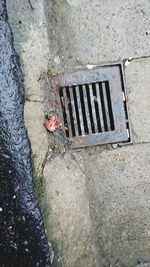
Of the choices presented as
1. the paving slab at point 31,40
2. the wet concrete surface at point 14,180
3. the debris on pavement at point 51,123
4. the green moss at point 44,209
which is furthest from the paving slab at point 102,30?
the green moss at point 44,209

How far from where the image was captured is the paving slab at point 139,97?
9.44ft

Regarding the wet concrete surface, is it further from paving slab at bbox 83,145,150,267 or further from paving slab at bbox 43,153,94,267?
paving slab at bbox 83,145,150,267

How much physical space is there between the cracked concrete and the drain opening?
11cm

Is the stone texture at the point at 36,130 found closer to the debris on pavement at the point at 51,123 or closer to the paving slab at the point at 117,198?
the debris on pavement at the point at 51,123

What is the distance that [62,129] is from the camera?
2.82 m

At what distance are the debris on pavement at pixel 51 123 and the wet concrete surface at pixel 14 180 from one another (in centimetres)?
27

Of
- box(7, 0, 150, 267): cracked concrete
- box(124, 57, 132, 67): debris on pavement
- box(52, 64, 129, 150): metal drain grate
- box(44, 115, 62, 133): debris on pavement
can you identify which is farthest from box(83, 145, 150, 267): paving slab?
box(124, 57, 132, 67): debris on pavement

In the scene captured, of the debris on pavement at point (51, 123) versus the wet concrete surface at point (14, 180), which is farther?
the debris on pavement at point (51, 123)

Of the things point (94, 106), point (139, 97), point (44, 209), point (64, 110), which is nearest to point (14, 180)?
point (44, 209)

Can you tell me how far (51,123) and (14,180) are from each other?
43 centimetres

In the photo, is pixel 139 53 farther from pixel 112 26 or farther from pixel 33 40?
pixel 33 40

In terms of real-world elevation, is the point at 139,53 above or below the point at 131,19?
below

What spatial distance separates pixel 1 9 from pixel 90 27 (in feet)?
1.88

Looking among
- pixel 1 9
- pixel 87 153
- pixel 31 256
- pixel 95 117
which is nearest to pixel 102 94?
pixel 95 117
